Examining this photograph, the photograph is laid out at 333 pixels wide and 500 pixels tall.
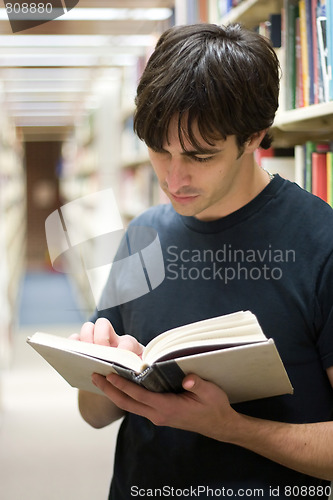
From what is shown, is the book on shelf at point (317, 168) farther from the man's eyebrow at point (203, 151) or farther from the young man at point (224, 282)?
the man's eyebrow at point (203, 151)

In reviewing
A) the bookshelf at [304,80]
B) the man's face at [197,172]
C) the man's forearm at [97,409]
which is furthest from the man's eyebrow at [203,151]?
the man's forearm at [97,409]

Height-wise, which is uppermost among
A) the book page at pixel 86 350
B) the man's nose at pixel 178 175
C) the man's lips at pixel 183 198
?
the man's nose at pixel 178 175

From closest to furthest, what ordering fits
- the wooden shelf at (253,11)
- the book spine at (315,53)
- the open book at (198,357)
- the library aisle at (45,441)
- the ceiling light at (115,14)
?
the open book at (198,357) → the book spine at (315,53) → the wooden shelf at (253,11) → the library aisle at (45,441) → the ceiling light at (115,14)

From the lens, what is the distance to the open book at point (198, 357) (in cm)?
76

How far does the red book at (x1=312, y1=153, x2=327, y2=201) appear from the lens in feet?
4.10

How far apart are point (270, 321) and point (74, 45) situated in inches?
142

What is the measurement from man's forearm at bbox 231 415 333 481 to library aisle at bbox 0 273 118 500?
1244 millimetres

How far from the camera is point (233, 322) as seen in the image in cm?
80

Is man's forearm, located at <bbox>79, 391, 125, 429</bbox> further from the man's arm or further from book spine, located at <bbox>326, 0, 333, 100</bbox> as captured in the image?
book spine, located at <bbox>326, 0, 333, 100</bbox>

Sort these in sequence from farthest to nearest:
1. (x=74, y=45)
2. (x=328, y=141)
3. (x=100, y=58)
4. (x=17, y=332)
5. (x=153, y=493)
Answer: (x=17, y=332)
(x=100, y=58)
(x=74, y=45)
(x=328, y=141)
(x=153, y=493)

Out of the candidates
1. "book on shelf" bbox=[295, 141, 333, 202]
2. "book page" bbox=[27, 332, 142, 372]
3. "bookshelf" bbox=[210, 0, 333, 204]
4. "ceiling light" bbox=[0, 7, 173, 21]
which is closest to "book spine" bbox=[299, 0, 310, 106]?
"bookshelf" bbox=[210, 0, 333, 204]

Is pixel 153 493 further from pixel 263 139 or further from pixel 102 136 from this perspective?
pixel 102 136

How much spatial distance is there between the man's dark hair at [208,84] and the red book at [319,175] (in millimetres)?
324

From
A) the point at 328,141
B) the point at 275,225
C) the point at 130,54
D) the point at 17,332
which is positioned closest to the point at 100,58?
the point at 130,54
